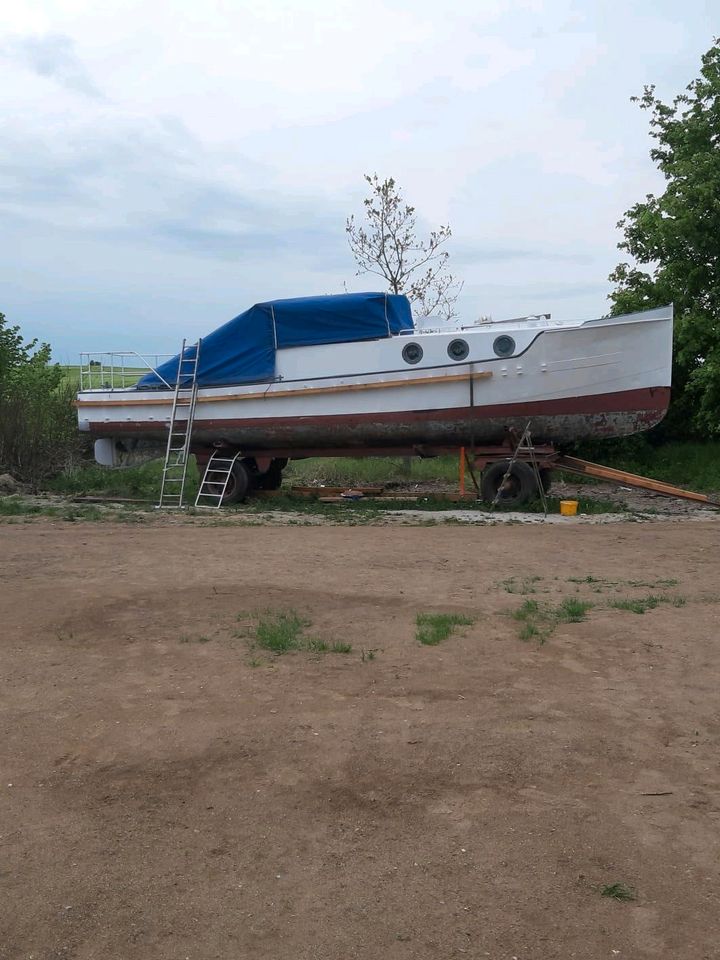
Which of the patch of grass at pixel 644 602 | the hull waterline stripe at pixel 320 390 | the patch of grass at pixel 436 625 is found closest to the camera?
the patch of grass at pixel 436 625

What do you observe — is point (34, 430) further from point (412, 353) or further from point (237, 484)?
point (412, 353)

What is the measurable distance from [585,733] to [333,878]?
1.85 m

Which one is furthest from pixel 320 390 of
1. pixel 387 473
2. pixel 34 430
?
pixel 34 430

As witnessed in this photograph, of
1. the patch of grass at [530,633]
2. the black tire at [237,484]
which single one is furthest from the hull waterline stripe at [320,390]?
the patch of grass at [530,633]

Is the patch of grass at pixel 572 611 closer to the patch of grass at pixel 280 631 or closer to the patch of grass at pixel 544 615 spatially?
the patch of grass at pixel 544 615

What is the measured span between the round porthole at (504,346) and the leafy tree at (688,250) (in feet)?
15.7

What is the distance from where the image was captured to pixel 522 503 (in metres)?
15.2

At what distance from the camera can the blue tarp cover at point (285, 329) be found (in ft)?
53.0

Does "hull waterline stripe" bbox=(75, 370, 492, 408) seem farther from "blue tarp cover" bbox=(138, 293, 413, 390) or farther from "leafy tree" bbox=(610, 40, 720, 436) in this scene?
"leafy tree" bbox=(610, 40, 720, 436)

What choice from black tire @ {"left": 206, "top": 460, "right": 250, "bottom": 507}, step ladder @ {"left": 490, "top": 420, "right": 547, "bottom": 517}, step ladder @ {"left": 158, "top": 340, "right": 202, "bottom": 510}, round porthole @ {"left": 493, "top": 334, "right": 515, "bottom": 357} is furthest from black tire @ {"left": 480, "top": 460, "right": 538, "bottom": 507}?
step ladder @ {"left": 158, "top": 340, "right": 202, "bottom": 510}

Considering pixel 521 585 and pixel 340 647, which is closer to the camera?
pixel 340 647

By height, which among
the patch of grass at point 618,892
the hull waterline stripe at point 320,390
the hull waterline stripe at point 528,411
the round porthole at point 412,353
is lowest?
the patch of grass at point 618,892

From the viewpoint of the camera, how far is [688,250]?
62.2 feet

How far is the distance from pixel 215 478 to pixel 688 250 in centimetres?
1074
